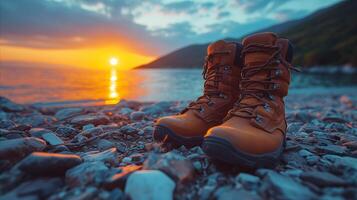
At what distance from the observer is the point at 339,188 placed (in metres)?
1.30

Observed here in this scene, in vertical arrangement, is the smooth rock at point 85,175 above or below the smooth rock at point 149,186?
below

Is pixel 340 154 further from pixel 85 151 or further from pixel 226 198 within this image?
pixel 85 151

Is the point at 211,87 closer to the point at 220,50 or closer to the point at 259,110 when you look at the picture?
the point at 220,50

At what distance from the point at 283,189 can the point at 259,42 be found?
121cm

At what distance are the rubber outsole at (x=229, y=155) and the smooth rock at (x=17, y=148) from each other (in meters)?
1.30

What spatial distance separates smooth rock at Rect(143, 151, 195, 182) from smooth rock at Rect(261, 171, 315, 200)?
45 centimetres

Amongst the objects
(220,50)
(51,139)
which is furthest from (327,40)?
(51,139)

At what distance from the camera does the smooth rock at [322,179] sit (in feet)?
4.41

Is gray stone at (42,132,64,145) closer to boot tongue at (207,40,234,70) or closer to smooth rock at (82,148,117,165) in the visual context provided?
smooth rock at (82,148,117,165)

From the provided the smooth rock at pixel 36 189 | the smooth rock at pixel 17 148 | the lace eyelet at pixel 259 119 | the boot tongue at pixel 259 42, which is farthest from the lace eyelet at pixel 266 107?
the smooth rock at pixel 17 148

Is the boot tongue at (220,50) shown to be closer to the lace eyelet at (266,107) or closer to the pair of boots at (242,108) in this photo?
the pair of boots at (242,108)

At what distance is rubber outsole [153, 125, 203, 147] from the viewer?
202cm

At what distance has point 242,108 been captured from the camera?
6.37 feet

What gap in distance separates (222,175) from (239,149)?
20cm
